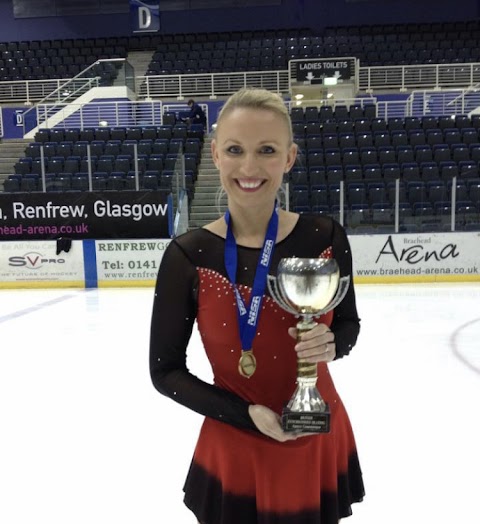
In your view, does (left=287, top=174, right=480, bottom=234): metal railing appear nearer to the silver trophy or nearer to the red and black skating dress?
the red and black skating dress

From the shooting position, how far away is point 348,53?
54.7 feet

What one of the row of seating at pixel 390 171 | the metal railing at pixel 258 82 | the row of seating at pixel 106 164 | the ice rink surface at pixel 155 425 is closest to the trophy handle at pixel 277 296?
the ice rink surface at pixel 155 425

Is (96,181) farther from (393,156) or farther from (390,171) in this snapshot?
(393,156)

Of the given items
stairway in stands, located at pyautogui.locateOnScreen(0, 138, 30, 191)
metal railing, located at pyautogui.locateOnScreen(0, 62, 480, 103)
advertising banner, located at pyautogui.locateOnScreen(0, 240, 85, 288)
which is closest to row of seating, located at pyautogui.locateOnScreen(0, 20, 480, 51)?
metal railing, located at pyautogui.locateOnScreen(0, 62, 480, 103)

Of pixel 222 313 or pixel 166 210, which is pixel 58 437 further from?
pixel 166 210

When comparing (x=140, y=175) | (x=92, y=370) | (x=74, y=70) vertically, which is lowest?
(x=92, y=370)

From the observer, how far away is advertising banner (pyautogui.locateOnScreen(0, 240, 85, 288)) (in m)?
9.14

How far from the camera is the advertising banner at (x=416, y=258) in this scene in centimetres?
886

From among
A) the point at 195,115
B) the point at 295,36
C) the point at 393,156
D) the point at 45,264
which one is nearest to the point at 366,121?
the point at 393,156

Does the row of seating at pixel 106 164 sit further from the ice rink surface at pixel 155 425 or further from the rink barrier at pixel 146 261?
the ice rink surface at pixel 155 425

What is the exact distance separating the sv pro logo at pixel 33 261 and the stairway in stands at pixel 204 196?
240 centimetres

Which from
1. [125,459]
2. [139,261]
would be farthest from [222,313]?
[139,261]

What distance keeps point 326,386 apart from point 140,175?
948 cm

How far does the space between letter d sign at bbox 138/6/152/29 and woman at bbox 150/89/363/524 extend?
648 inches
